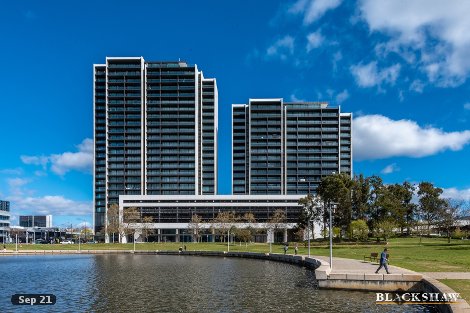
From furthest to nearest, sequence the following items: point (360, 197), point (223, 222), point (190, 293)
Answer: point (223, 222) → point (360, 197) → point (190, 293)

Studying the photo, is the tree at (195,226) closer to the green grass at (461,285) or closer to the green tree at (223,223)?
the green tree at (223,223)

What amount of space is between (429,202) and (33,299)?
11968cm

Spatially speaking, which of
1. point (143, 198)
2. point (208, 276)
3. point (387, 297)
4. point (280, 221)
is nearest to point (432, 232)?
point (280, 221)

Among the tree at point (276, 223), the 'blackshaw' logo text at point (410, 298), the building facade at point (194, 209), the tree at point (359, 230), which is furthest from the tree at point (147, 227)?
the 'blackshaw' logo text at point (410, 298)

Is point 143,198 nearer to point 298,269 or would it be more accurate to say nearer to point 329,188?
point 329,188

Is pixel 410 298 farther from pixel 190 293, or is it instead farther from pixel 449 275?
pixel 190 293

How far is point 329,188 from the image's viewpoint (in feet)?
373

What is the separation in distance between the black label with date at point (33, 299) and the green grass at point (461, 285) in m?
26.0

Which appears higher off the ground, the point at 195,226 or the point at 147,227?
the point at 195,226

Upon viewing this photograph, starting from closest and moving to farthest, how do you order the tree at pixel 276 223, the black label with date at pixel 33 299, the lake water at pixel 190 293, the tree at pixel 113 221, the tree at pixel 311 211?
1. the lake water at pixel 190 293
2. the black label with date at pixel 33 299
3. the tree at pixel 311 211
4. the tree at pixel 113 221
5. the tree at pixel 276 223

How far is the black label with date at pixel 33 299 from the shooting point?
112 ft

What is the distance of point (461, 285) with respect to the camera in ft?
94.4

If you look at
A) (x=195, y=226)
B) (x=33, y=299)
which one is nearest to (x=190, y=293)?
(x=33, y=299)

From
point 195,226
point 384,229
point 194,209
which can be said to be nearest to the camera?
point 384,229
